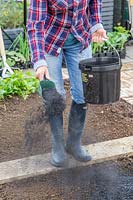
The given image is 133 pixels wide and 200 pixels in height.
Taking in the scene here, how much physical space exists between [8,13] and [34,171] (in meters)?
3.61

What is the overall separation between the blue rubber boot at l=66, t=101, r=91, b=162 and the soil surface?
0.41 ft

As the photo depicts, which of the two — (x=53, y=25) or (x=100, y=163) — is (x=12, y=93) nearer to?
(x=100, y=163)

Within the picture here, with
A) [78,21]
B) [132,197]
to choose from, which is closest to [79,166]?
[132,197]

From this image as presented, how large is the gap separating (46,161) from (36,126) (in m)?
0.35

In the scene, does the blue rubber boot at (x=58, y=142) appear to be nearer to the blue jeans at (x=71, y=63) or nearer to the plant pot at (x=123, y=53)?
the blue jeans at (x=71, y=63)

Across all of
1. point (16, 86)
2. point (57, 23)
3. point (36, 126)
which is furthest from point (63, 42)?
point (16, 86)

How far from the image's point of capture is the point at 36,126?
167 inches

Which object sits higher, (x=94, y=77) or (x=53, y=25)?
(x=53, y=25)

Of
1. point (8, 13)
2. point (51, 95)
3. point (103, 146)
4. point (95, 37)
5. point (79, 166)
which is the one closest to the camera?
point (51, 95)

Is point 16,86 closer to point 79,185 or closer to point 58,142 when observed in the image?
point 58,142

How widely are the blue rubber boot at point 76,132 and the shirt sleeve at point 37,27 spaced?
0.78m

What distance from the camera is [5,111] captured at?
5.46 metres

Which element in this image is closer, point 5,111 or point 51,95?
point 51,95

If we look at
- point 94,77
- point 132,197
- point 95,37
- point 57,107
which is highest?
point 95,37
